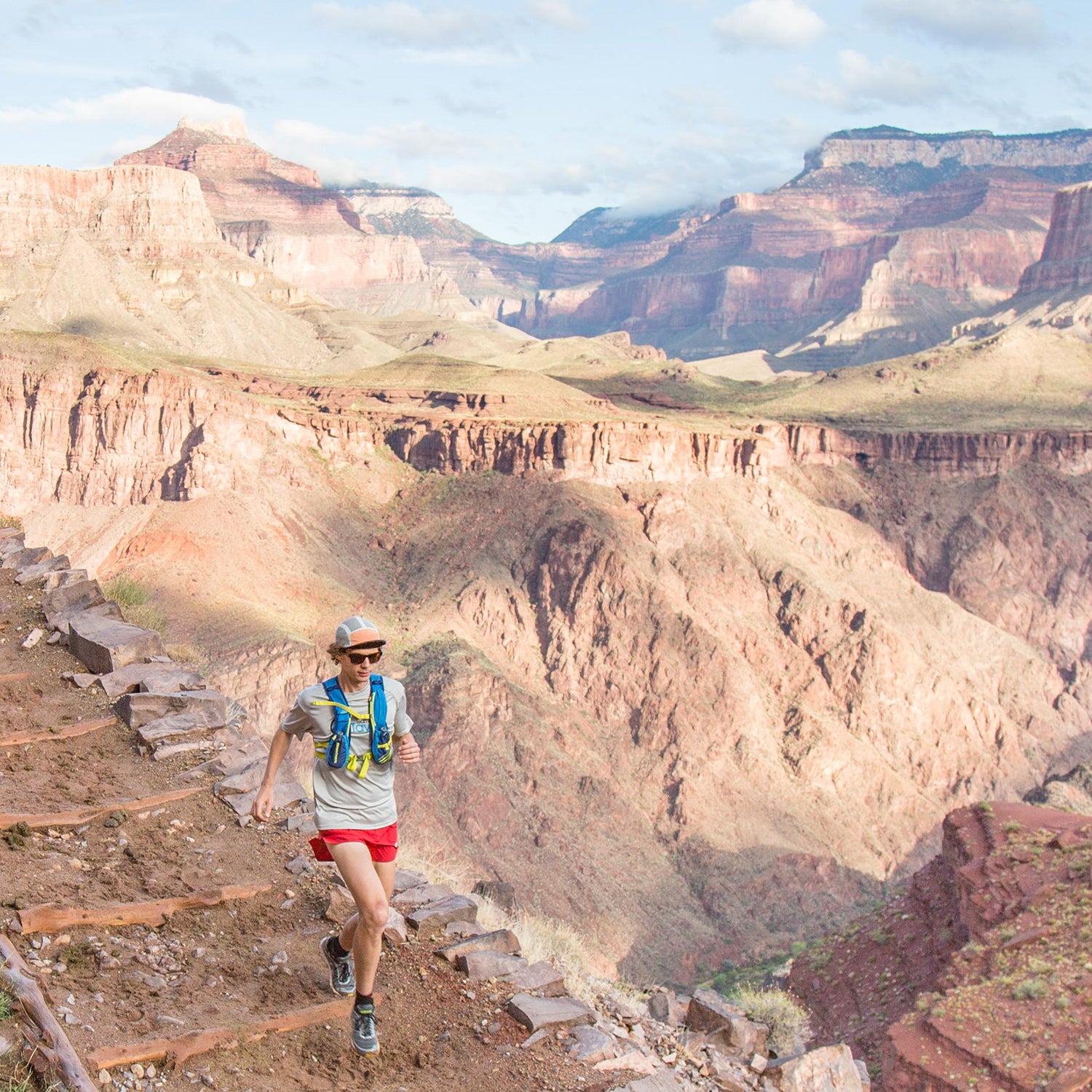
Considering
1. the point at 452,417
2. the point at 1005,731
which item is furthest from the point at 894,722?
the point at 452,417

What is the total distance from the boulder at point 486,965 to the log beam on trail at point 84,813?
3587mm

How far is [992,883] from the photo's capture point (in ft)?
83.7

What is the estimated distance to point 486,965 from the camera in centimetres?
1052

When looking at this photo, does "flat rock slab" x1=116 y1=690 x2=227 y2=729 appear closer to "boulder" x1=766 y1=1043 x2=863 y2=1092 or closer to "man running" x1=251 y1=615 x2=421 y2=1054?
"man running" x1=251 y1=615 x2=421 y2=1054

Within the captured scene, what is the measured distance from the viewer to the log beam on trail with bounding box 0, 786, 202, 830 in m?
10.9

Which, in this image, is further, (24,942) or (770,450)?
(770,450)

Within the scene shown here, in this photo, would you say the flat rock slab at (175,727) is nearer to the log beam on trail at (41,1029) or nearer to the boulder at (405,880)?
the boulder at (405,880)

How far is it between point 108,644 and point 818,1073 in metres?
9.70

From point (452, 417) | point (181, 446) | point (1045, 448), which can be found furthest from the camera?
point (1045, 448)

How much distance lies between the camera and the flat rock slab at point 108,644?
15156mm

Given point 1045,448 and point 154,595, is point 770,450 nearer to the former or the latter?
point 1045,448

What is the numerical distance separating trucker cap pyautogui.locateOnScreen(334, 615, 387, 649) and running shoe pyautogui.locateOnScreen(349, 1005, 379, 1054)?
8.69ft

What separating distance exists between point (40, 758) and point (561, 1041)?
639 centimetres

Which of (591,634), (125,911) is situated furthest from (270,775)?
(591,634)
